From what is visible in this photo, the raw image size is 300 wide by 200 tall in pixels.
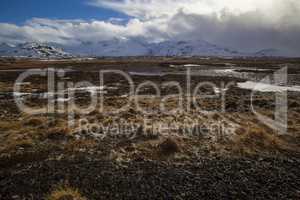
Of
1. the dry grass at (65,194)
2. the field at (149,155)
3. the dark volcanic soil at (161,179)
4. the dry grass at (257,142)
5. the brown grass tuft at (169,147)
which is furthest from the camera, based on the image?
the dry grass at (257,142)

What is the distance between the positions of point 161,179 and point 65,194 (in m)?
4.15

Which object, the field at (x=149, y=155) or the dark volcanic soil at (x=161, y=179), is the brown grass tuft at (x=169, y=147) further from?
the dark volcanic soil at (x=161, y=179)

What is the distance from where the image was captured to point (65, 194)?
10594 millimetres

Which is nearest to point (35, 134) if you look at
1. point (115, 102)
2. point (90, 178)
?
point (90, 178)

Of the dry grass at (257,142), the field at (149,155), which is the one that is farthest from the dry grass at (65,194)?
the dry grass at (257,142)

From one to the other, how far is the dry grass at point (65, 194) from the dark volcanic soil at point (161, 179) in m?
0.34

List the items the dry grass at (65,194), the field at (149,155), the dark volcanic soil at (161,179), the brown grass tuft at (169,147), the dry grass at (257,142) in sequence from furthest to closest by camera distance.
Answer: the dry grass at (257,142)
the brown grass tuft at (169,147)
the field at (149,155)
the dark volcanic soil at (161,179)
the dry grass at (65,194)

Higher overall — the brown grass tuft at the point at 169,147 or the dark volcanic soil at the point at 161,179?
the brown grass tuft at the point at 169,147

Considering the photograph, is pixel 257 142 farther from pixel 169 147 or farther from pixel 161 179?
pixel 161 179

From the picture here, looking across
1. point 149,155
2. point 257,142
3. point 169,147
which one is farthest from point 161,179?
point 257,142

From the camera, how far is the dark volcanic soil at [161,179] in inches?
444

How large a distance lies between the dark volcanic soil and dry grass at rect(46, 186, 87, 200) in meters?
0.34

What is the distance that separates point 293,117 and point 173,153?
14.6 m

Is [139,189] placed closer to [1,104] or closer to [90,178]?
[90,178]
